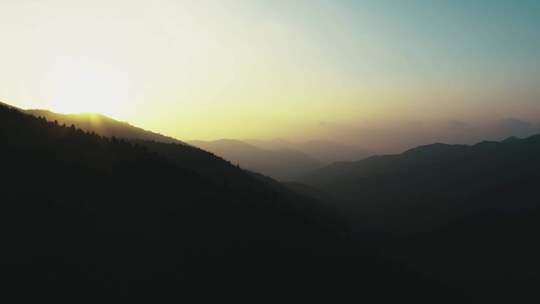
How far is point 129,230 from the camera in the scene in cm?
3922

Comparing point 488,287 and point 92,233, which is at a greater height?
point 92,233

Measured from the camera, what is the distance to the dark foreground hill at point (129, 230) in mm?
31281

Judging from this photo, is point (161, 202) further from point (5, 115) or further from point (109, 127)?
point (109, 127)

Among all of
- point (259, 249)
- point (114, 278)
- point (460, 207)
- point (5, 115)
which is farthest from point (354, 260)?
point (460, 207)

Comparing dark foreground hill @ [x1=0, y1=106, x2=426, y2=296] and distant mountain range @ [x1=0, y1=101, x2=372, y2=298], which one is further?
dark foreground hill @ [x1=0, y1=106, x2=426, y2=296]

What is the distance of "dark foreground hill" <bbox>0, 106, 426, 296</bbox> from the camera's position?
31281mm

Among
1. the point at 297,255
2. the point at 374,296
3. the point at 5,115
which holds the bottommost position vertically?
the point at 374,296

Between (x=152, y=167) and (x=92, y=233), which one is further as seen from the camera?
(x=152, y=167)

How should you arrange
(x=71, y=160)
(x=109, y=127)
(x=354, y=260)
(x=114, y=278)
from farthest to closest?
(x=109, y=127)
(x=354, y=260)
(x=71, y=160)
(x=114, y=278)

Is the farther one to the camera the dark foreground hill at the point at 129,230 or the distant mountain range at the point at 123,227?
the dark foreground hill at the point at 129,230

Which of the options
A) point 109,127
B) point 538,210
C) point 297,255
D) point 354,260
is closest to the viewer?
point 297,255

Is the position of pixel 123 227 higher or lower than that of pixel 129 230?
higher

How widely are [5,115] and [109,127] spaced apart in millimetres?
147355

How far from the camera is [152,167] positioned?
5972cm
